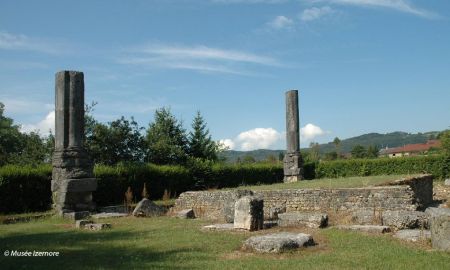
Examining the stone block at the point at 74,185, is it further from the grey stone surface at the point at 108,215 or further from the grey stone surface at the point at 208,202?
the grey stone surface at the point at 208,202

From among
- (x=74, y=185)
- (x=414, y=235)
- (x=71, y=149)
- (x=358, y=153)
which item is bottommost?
(x=414, y=235)

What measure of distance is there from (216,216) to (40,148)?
1410cm

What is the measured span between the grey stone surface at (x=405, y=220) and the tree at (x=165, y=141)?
18.0 meters

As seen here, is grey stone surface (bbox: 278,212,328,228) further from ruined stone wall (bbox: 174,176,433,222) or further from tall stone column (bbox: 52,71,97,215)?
tall stone column (bbox: 52,71,97,215)

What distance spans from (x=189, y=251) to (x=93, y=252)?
179 centimetres

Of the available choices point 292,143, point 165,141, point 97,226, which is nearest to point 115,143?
point 165,141

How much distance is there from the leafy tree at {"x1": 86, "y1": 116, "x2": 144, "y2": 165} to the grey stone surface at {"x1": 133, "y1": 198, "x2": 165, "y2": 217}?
10.7 meters

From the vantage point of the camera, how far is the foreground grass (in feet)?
25.6

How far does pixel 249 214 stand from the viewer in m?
11.6

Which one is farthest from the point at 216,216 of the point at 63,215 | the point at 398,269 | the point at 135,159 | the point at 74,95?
the point at 135,159

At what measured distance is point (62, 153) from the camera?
1603 cm

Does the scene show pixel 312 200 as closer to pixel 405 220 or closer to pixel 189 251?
pixel 405 220

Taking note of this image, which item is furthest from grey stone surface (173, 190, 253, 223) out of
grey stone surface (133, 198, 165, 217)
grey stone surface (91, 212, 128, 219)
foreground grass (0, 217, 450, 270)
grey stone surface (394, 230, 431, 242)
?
grey stone surface (394, 230, 431, 242)

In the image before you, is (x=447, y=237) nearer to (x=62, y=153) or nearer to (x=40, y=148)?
(x=62, y=153)
